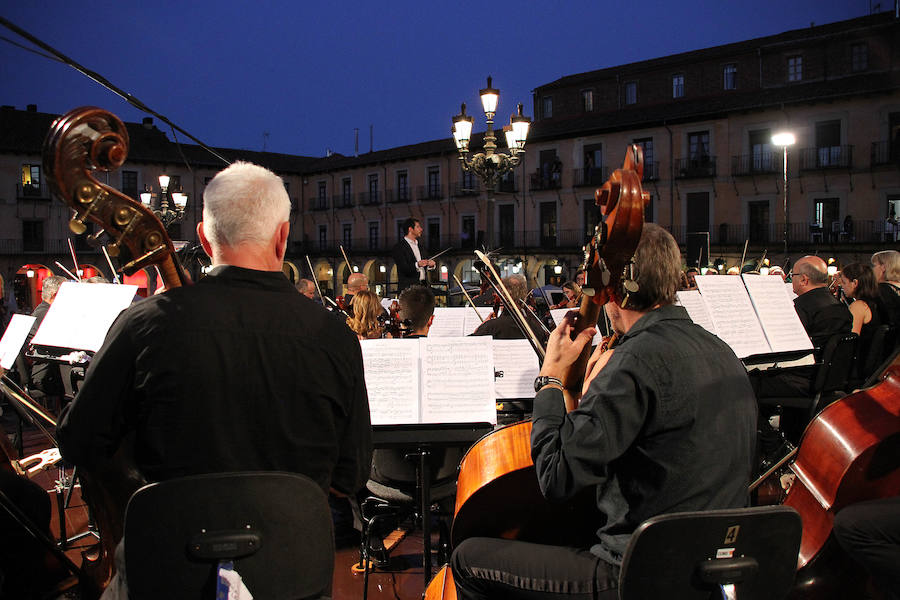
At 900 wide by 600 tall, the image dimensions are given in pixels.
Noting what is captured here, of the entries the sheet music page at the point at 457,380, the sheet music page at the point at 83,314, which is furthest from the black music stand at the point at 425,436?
the sheet music page at the point at 83,314

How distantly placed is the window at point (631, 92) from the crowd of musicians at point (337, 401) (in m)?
33.2

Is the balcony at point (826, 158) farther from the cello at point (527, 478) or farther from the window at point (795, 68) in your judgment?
the cello at point (527, 478)

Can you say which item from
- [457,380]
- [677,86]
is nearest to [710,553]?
[457,380]

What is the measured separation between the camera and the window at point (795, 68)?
1105 inches

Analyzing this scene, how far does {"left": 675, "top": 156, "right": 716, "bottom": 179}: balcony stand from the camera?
1008 inches

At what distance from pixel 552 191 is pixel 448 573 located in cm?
2846

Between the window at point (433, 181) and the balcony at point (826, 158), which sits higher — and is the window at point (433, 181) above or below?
above

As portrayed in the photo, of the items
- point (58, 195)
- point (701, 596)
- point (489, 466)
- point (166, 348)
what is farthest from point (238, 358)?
point (701, 596)

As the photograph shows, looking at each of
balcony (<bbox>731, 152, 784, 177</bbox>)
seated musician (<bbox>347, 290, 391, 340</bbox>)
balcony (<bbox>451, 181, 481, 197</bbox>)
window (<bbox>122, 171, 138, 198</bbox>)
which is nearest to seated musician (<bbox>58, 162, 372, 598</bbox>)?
seated musician (<bbox>347, 290, 391, 340</bbox>)

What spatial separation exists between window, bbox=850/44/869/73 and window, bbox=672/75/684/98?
23.0 feet

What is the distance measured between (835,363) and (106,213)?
466 centimetres

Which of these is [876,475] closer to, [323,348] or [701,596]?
[701,596]

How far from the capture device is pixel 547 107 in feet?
116

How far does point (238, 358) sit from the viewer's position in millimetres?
1589
